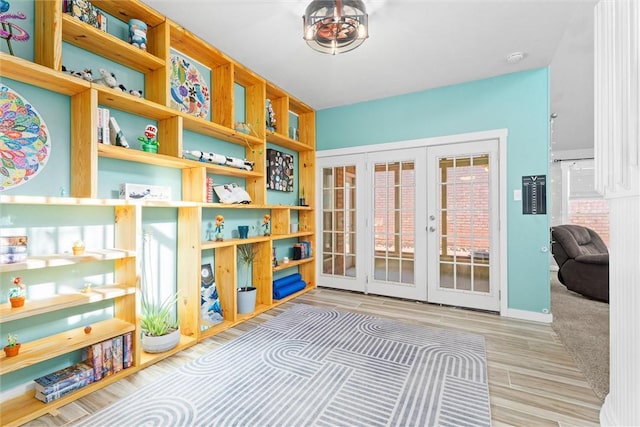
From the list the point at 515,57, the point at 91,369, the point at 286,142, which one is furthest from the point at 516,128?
the point at 91,369

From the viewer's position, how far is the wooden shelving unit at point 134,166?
1664 mm

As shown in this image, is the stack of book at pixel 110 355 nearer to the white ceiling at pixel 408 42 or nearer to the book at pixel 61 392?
the book at pixel 61 392

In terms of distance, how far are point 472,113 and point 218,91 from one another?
9.28 feet

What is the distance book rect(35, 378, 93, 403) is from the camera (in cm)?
165

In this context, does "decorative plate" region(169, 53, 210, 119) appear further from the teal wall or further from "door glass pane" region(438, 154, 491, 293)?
"door glass pane" region(438, 154, 491, 293)

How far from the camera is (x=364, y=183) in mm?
4113

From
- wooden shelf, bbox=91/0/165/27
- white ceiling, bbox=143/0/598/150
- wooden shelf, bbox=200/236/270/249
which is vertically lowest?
wooden shelf, bbox=200/236/270/249

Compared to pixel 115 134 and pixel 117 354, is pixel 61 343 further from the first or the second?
pixel 115 134

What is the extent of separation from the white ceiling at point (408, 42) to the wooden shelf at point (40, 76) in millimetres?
905

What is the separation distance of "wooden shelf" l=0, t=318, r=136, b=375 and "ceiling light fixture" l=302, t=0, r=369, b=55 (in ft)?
7.89

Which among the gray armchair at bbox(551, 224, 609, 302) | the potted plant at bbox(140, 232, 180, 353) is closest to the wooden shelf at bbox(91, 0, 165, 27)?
the potted plant at bbox(140, 232, 180, 353)

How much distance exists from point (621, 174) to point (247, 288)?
306 cm

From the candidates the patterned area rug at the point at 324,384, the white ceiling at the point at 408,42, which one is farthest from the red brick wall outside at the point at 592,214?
the patterned area rug at the point at 324,384

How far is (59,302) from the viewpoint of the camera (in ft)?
5.54
